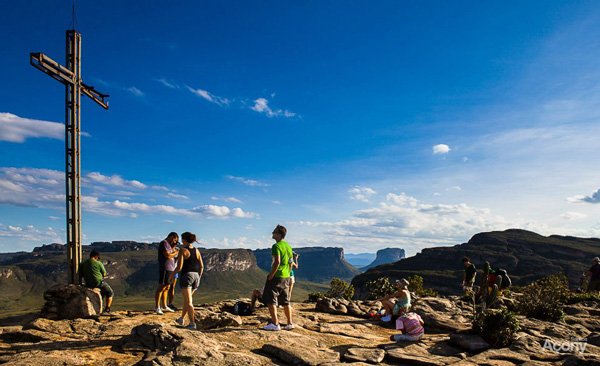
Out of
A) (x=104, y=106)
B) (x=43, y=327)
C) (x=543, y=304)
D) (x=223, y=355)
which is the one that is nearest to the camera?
(x=223, y=355)

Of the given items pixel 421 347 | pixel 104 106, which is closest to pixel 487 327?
pixel 421 347

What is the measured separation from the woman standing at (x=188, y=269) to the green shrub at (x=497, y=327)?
954 cm

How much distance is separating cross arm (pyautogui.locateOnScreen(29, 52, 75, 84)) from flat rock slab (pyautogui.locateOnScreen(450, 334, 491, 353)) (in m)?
16.5

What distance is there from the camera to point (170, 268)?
47.0ft

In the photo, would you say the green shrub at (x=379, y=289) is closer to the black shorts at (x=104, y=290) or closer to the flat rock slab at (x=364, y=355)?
the flat rock slab at (x=364, y=355)

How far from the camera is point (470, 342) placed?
11.6 meters

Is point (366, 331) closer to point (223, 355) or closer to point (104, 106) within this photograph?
point (223, 355)

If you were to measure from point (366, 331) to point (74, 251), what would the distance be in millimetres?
11336

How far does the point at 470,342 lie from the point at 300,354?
231 inches

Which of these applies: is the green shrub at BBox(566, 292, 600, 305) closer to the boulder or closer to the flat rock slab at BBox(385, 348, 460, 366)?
the flat rock slab at BBox(385, 348, 460, 366)

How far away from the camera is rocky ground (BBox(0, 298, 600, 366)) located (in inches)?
341

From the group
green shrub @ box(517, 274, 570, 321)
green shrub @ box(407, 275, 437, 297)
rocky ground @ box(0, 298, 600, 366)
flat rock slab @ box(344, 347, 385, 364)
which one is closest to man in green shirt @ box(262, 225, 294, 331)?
rocky ground @ box(0, 298, 600, 366)

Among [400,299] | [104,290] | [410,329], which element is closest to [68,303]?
[104,290]

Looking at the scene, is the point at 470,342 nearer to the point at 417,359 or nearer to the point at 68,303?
the point at 417,359
